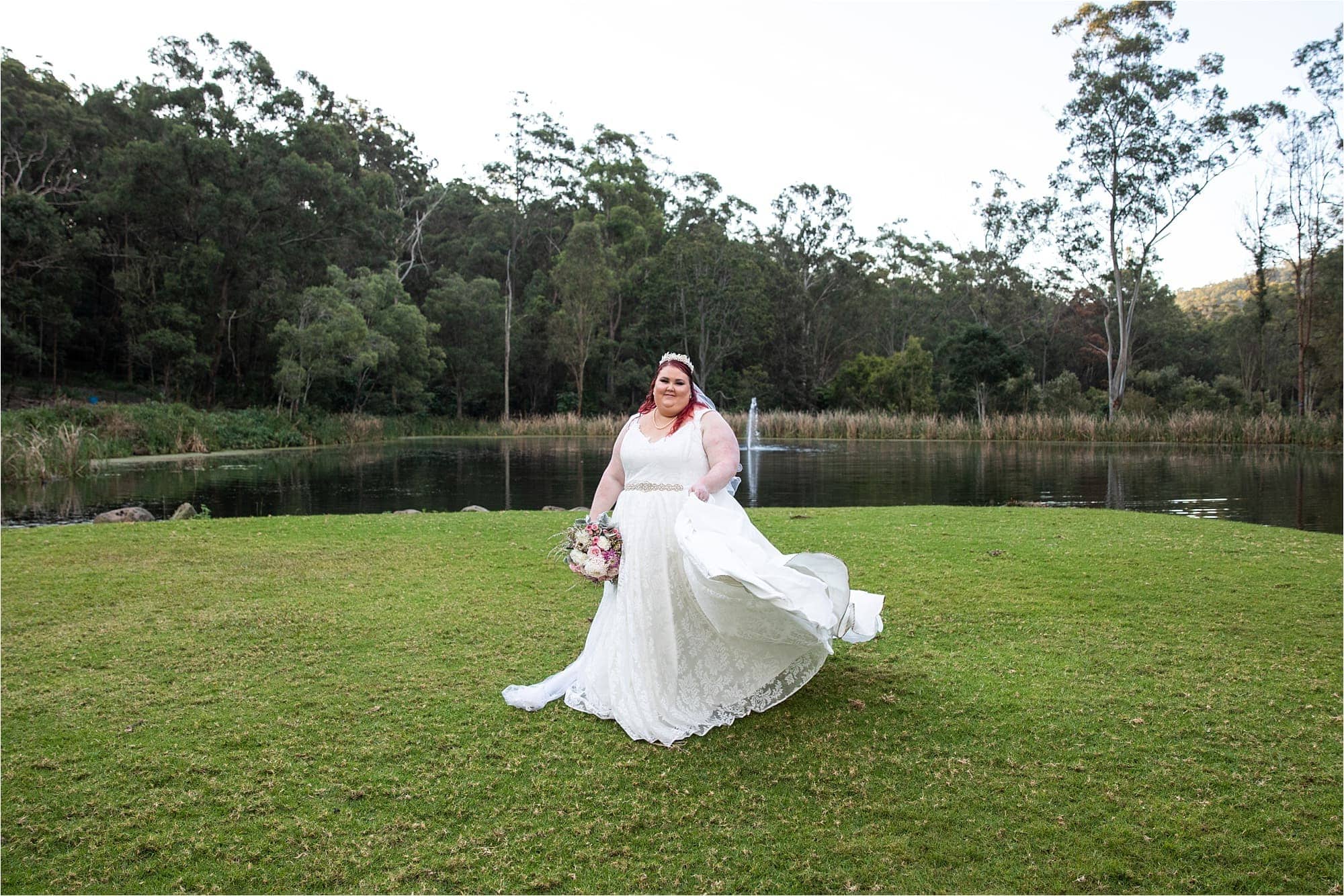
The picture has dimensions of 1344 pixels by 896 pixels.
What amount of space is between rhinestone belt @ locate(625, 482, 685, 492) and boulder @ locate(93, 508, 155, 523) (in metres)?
8.45

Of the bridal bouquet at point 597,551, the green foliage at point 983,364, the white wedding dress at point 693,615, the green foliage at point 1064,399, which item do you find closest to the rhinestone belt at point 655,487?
the white wedding dress at point 693,615

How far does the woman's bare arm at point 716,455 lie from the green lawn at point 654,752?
112cm

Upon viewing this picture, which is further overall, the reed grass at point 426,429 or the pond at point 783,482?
the reed grass at point 426,429

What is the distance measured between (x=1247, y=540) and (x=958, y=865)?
24.0ft

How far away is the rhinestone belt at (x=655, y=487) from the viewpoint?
4430mm

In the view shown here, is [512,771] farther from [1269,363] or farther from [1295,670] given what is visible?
[1269,363]

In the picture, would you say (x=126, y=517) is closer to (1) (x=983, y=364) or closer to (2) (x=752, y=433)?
(2) (x=752, y=433)

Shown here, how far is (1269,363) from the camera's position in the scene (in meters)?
51.7

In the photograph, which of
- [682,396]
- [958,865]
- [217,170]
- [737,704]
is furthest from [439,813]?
[217,170]

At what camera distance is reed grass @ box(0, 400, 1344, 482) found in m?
18.9

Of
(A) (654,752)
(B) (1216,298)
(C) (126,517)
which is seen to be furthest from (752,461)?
(B) (1216,298)

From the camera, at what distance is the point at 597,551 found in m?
4.45

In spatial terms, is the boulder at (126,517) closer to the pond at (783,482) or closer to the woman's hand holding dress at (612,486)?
the pond at (783,482)

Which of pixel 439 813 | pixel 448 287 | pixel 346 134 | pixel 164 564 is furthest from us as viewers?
pixel 448 287
